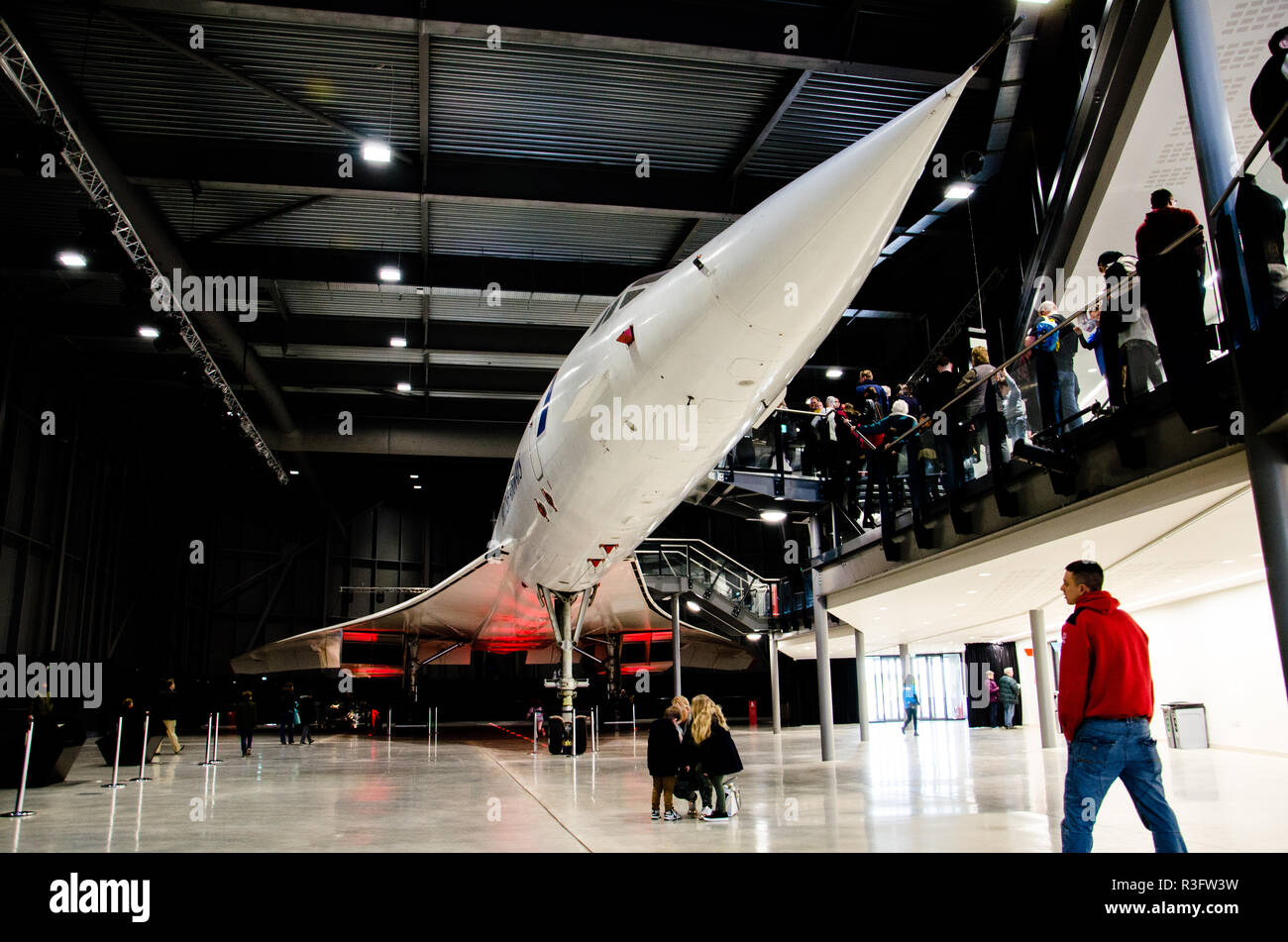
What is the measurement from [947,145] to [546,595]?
831 cm

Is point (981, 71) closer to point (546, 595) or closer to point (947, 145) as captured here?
point (947, 145)

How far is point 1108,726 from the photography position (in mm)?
3154

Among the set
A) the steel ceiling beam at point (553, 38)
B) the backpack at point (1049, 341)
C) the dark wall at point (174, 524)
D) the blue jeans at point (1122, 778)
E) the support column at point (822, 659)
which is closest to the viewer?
the blue jeans at point (1122, 778)

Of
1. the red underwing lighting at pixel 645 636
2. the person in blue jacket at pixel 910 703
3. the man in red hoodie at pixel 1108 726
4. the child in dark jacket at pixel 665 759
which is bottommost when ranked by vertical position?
the person in blue jacket at pixel 910 703

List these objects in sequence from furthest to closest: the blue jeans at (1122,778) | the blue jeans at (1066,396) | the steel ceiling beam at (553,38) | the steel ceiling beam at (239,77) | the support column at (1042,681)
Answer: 1. the support column at (1042,681)
2. the steel ceiling beam at (239,77)
3. the steel ceiling beam at (553,38)
4. the blue jeans at (1066,396)
5. the blue jeans at (1122,778)

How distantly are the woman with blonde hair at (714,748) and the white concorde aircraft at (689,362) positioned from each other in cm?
180

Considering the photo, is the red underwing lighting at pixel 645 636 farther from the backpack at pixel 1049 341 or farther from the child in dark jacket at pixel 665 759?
the backpack at pixel 1049 341

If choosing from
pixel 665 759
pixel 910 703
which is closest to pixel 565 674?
pixel 665 759

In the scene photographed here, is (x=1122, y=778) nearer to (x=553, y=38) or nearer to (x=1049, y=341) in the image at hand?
(x=1049, y=341)

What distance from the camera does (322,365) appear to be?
61.5 feet

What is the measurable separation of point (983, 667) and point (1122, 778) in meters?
19.5

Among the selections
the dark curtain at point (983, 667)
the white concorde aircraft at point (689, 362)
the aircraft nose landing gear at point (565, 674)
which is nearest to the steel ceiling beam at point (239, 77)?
the white concorde aircraft at point (689, 362)

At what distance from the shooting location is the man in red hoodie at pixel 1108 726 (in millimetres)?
3133
